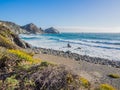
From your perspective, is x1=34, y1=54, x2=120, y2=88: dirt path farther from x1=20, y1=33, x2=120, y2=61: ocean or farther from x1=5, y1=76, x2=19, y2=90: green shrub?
x1=20, y1=33, x2=120, y2=61: ocean

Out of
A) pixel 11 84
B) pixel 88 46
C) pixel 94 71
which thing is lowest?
pixel 88 46

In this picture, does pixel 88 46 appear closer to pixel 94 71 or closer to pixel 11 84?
pixel 94 71

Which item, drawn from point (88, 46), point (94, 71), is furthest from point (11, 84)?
point (88, 46)

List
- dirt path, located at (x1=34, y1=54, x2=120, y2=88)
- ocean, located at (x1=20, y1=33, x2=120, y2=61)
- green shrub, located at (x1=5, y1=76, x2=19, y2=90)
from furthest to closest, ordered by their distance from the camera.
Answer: ocean, located at (x1=20, y1=33, x2=120, y2=61) < dirt path, located at (x1=34, y1=54, x2=120, y2=88) < green shrub, located at (x1=5, y1=76, x2=19, y2=90)

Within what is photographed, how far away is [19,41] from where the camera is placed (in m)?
31.6

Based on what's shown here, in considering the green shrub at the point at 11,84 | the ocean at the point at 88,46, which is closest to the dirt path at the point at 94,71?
the green shrub at the point at 11,84

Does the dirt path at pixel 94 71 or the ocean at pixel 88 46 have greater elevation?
the dirt path at pixel 94 71

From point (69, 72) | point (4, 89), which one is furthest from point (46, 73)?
point (4, 89)

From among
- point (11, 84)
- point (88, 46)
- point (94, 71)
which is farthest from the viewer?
point (88, 46)

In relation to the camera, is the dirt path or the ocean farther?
the ocean

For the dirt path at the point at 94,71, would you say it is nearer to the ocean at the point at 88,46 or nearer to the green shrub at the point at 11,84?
the green shrub at the point at 11,84

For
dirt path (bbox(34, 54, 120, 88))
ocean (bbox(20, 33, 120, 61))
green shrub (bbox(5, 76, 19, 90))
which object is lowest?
ocean (bbox(20, 33, 120, 61))

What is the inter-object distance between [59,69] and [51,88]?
1.86 ft

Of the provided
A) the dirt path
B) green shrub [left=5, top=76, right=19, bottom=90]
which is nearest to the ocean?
the dirt path
